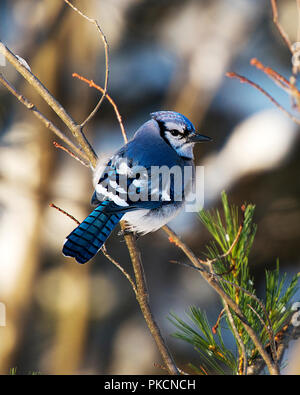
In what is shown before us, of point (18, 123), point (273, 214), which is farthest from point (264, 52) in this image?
point (18, 123)

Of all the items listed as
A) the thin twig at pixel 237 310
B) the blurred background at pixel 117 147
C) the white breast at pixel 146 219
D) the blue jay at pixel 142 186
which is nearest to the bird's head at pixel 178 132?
the blue jay at pixel 142 186

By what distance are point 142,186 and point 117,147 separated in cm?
179

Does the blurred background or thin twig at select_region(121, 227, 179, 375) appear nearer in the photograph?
thin twig at select_region(121, 227, 179, 375)

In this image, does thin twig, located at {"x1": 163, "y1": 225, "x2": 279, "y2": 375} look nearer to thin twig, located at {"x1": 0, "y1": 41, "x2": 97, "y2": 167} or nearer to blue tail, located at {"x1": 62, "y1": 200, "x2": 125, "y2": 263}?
blue tail, located at {"x1": 62, "y1": 200, "x2": 125, "y2": 263}

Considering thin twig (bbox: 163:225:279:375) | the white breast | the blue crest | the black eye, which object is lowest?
thin twig (bbox: 163:225:279:375)

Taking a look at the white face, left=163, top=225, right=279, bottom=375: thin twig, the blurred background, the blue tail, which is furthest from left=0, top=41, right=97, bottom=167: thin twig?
the blurred background

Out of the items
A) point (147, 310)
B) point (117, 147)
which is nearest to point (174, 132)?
point (147, 310)

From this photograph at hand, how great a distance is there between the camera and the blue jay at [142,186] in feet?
3.50

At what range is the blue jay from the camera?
3.50 feet

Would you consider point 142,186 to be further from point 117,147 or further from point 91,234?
point 117,147

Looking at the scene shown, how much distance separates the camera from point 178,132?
4.79 feet

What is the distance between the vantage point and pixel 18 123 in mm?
2982

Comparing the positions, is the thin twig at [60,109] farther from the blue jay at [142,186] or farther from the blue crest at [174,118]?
the blue crest at [174,118]
